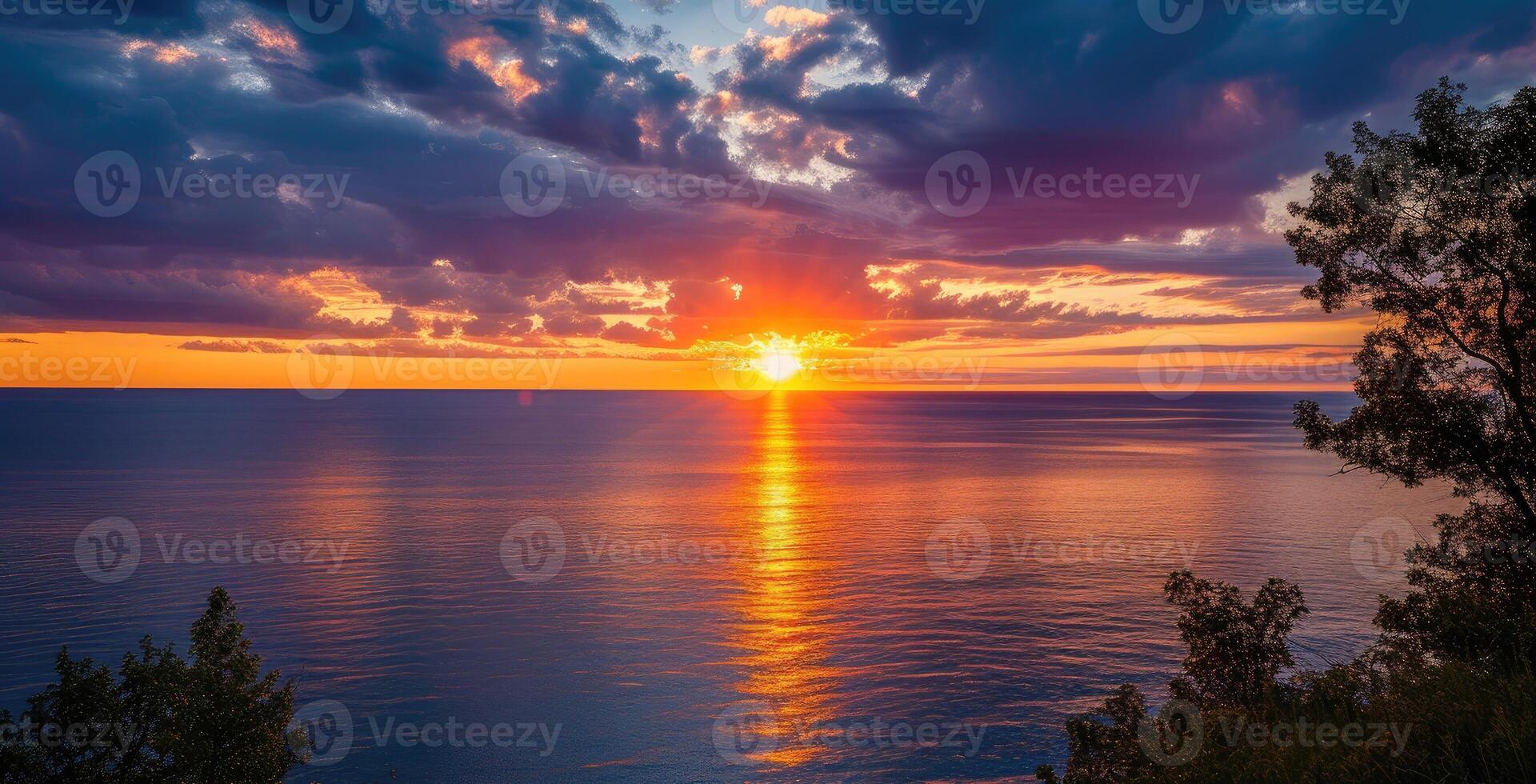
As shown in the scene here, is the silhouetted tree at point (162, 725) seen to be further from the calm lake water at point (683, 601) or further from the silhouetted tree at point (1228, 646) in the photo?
the silhouetted tree at point (1228, 646)

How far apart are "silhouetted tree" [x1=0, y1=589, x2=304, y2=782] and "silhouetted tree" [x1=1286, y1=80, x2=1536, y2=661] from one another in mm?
Result: 30037

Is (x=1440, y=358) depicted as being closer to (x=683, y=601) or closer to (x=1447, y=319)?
(x=1447, y=319)

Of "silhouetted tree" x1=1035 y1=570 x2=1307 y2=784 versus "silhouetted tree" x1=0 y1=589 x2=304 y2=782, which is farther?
"silhouetted tree" x1=1035 y1=570 x2=1307 y2=784

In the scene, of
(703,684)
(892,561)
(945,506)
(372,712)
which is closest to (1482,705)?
(703,684)

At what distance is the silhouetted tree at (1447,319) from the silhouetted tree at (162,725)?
1183 inches

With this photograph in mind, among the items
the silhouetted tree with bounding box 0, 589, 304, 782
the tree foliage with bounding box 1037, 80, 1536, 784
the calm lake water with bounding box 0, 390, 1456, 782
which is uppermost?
the tree foliage with bounding box 1037, 80, 1536, 784

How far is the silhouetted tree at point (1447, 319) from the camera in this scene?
21.0 metres

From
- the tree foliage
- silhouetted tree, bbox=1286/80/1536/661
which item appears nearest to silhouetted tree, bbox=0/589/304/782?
the tree foliage

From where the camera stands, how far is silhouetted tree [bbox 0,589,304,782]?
1977 centimetres

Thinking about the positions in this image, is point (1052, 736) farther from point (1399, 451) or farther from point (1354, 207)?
point (1354, 207)

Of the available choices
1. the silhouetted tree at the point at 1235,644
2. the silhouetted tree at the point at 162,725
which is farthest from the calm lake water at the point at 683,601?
the silhouetted tree at the point at 162,725

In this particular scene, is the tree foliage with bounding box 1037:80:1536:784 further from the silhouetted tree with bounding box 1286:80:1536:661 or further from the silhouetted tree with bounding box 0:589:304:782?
the silhouetted tree with bounding box 0:589:304:782

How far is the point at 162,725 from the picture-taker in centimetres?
2105

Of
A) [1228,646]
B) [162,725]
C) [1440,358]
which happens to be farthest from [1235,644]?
[162,725]
